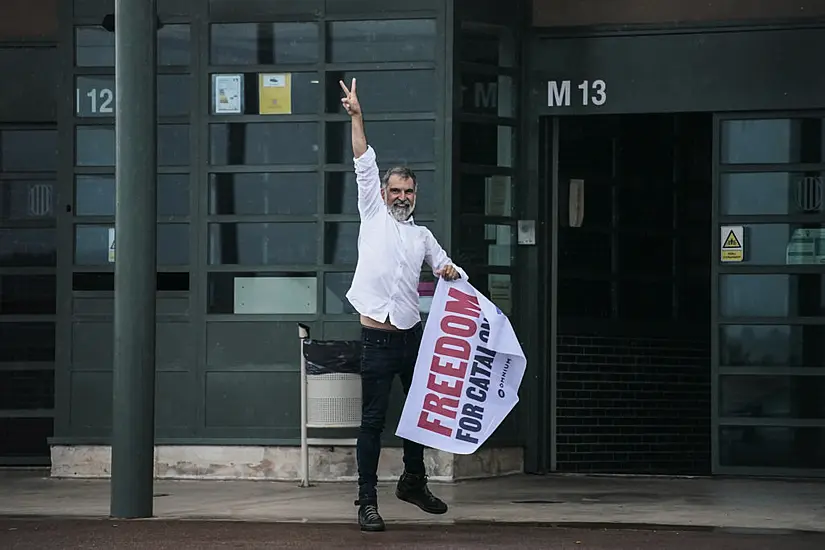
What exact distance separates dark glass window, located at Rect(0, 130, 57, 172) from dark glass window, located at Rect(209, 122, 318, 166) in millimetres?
1510

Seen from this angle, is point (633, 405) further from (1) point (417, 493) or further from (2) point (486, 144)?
(1) point (417, 493)

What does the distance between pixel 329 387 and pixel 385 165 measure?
1.59 meters

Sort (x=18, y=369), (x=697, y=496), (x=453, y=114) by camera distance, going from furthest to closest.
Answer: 1. (x=18, y=369)
2. (x=453, y=114)
3. (x=697, y=496)

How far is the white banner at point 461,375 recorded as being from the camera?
9016mm

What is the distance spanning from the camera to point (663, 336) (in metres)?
13.3

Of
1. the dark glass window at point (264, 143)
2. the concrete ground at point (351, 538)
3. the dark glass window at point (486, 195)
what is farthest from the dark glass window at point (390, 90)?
the concrete ground at point (351, 538)

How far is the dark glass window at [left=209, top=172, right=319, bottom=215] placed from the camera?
38.0 ft

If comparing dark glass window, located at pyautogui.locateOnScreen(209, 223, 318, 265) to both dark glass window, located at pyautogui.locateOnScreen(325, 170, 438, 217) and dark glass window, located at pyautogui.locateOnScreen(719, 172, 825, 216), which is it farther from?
dark glass window, located at pyautogui.locateOnScreen(719, 172, 825, 216)

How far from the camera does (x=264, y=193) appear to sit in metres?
11.6

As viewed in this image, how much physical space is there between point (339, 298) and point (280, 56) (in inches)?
68.0

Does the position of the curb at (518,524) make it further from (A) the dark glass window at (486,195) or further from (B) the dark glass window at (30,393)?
(B) the dark glass window at (30,393)

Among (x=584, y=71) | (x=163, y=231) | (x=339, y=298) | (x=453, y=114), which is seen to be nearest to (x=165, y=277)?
(x=163, y=231)

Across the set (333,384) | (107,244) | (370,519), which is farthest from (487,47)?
(370,519)

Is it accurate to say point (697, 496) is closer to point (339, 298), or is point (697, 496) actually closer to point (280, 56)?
point (339, 298)
